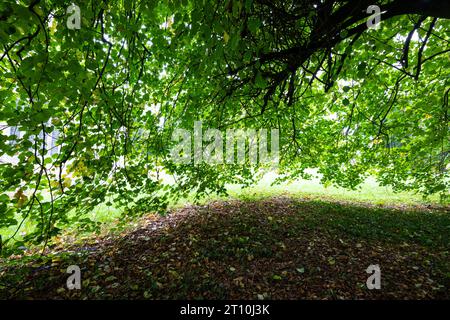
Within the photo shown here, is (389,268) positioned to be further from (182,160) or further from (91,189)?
(91,189)

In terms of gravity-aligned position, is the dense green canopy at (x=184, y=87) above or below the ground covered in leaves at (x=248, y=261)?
above

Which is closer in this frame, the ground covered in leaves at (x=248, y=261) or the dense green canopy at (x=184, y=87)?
the dense green canopy at (x=184, y=87)

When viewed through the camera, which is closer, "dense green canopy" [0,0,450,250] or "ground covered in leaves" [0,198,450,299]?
"dense green canopy" [0,0,450,250]

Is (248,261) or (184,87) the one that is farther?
(184,87)

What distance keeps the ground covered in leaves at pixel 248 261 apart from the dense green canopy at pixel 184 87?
948mm

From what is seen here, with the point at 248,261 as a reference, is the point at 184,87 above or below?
above

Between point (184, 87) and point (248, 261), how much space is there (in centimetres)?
344

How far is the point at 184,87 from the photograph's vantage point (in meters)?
4.40

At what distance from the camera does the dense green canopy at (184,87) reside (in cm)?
204

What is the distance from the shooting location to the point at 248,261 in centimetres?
398

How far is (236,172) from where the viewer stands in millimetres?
6402

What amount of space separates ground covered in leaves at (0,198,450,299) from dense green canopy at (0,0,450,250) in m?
0.95

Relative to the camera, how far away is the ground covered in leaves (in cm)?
327
